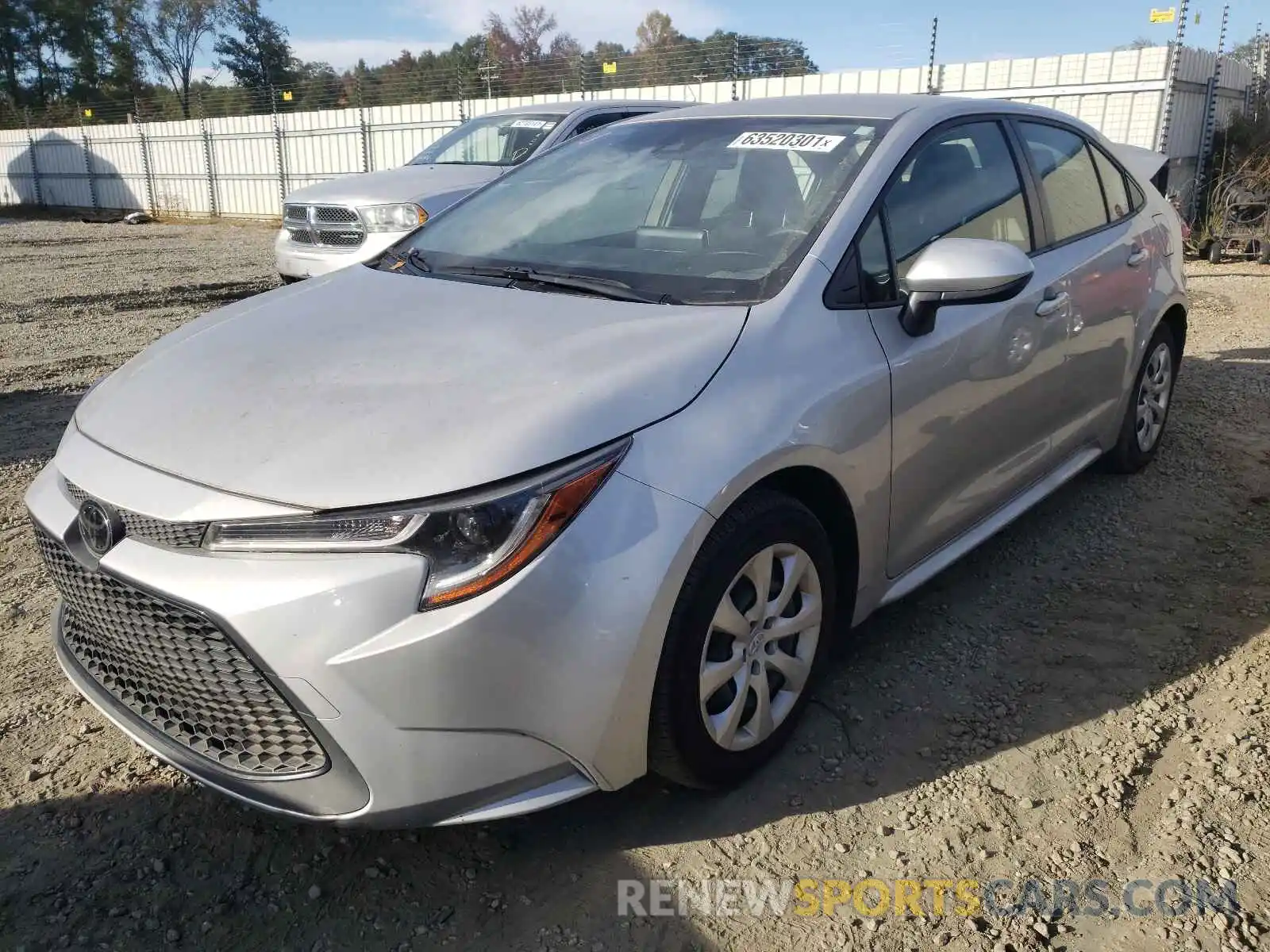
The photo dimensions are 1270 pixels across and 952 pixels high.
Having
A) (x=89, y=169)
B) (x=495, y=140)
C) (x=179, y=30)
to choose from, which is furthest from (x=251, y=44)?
(x=495, y=140)

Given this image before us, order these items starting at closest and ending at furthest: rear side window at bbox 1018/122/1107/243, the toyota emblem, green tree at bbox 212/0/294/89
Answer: the toyota emblem
rear side window at bbox 1018/122/1107/243
green tree at bbox 212/0/294/89

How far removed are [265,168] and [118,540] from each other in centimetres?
2215

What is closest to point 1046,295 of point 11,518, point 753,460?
point 753,460

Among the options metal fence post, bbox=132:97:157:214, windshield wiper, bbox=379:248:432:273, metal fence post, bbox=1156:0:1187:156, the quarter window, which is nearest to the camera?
the quarter window

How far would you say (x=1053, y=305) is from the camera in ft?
11.3

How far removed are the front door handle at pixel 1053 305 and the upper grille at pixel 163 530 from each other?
2.70 metres

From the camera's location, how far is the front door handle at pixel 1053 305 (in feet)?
11.1

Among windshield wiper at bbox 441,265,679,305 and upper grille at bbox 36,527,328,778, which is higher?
windshield wiper at bbox 441,265,679,305

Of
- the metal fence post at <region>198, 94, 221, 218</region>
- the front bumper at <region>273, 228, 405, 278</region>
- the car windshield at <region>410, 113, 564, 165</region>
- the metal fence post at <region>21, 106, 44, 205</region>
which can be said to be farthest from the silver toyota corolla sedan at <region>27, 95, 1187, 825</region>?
the metal fence post at <region>21, 106, 44, 205</region>

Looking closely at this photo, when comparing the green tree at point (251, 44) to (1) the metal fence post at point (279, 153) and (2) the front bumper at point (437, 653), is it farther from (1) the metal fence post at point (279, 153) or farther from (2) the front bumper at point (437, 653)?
(2) the front bumper at point (437, 653)

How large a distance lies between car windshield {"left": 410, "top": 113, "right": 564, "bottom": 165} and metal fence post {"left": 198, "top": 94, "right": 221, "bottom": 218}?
16.3 m

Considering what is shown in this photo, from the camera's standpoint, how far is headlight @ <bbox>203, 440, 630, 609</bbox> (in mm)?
1896

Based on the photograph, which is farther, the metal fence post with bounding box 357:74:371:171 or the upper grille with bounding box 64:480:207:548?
the metal fence post with bounding box 357:74:371:171

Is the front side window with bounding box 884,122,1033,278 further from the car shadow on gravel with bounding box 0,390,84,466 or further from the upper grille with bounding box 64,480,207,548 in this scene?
the car shadow on gravel with bounding box 0,390,84,466
